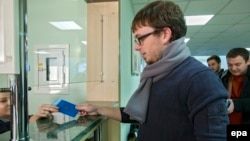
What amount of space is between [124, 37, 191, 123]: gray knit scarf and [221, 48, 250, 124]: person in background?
123 cm

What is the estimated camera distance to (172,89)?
30.2 inches

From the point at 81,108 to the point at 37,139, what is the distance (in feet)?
1.54

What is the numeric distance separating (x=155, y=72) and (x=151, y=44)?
0.12 m

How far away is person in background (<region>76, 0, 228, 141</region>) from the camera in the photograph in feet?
2.20

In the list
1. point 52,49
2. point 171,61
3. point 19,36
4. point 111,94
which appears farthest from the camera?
point 52,49

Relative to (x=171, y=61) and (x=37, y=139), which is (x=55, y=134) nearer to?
(x=37, y=139)

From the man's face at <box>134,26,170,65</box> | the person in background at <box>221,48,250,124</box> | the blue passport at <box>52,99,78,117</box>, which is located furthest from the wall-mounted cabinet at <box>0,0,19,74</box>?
the person in background at <box>221,48,250,124</box>

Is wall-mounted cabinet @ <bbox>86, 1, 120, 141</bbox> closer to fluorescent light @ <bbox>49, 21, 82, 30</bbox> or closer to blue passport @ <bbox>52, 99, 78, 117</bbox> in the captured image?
fluorescent light @ <bbox>49, 21, 82, 30</bbox>

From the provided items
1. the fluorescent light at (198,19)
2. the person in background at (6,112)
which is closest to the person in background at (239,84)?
the person in background at (6,112)

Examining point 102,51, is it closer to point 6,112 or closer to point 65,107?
point 65,107

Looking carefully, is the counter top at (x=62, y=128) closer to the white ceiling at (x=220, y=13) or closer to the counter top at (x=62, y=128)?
the counter top at (x=62, y=128)

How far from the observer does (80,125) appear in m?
1.17

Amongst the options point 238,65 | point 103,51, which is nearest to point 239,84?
point 238,65

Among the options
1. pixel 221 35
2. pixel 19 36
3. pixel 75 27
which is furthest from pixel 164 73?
pixel 221 35
